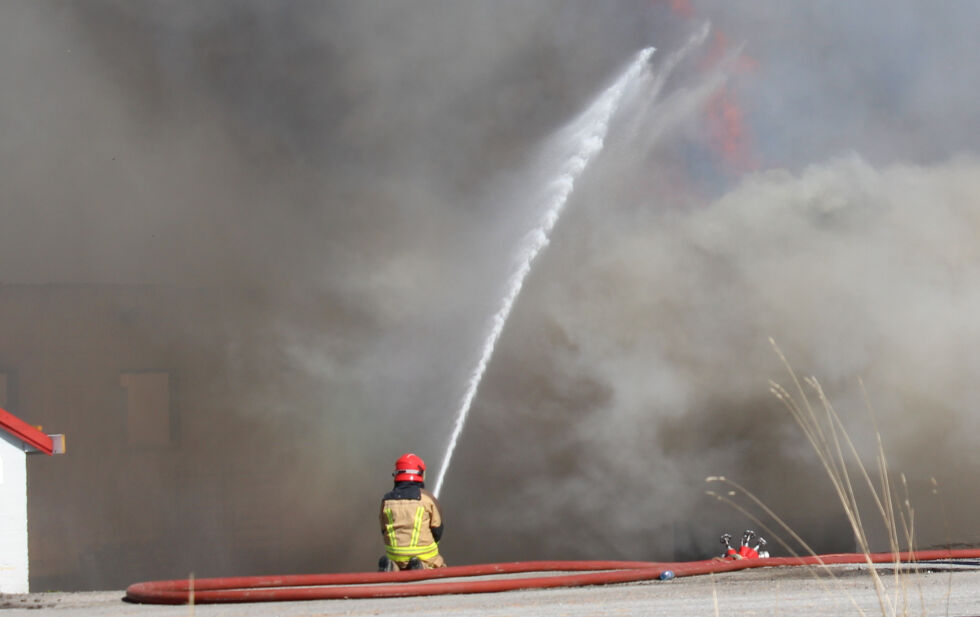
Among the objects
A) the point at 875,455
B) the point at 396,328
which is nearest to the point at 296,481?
the point at 396,328

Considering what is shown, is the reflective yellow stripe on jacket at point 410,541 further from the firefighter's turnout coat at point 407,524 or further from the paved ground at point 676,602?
the paved ground at point 676,602

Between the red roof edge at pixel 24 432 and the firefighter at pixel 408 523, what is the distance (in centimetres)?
399

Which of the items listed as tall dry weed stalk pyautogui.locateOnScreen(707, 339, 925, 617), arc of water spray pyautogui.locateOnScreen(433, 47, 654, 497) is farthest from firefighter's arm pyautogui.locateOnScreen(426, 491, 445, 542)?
arc of water spray pyautogui.locateOnScreen(433, 47, 654, 497)

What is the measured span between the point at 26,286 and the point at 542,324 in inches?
319

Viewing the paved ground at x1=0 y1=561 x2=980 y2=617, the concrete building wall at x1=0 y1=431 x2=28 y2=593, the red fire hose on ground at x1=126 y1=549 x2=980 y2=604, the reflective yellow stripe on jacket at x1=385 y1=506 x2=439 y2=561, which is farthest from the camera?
the concrete building wall at x1=0 y1=431 x2=28 y2=593

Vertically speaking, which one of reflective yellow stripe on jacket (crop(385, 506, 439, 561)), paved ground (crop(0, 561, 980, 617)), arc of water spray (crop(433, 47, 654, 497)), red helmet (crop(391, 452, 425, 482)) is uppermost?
arc of water spray (crop(433, 47, 654, 497))

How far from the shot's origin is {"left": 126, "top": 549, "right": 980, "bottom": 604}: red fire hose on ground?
6125 mm

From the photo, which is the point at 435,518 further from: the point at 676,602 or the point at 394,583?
the point at 676,602

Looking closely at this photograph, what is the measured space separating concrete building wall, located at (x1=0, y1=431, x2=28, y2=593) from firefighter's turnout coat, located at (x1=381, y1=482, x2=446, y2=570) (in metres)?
3.99

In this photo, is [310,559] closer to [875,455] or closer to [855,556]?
[875,455]

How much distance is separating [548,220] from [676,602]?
37.2 ft

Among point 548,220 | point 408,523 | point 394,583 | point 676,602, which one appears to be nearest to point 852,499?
point 676,602

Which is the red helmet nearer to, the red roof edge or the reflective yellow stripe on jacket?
the reflective yellow stripe on jacket

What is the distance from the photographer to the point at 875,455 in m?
14.4
